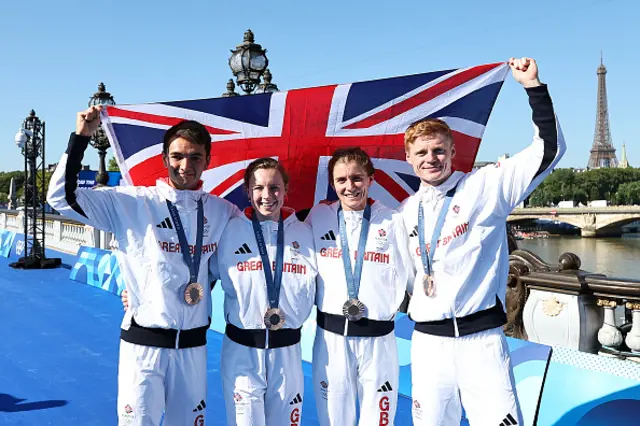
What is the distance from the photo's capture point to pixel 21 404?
5.14 m

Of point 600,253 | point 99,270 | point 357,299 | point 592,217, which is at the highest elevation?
point 357,299

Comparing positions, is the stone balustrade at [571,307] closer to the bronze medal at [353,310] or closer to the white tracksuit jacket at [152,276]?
the bronze medal at [353,310]

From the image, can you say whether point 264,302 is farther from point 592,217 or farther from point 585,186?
point 585,186

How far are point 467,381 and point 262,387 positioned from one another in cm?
117

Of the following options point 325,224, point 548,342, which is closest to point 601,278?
point 548,342

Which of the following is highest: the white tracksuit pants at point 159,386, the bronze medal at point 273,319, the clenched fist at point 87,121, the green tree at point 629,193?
the green tree at point 629,193

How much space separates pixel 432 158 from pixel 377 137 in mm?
1077

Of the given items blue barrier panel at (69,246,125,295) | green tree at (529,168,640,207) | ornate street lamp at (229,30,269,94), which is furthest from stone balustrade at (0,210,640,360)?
green tree at (529,168,640,207)

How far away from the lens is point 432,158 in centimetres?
301

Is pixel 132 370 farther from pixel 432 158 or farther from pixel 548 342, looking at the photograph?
pixel 548 342

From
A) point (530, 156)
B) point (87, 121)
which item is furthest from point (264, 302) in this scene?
point (530, 156)

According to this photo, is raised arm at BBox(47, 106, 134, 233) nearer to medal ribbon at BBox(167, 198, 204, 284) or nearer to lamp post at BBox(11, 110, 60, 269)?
medal ribbon at BBox(167, 198, 204, 284)

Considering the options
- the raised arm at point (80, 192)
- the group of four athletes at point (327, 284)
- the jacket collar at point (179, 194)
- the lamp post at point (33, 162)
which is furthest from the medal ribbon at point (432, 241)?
the lamp post at point (33, 162)

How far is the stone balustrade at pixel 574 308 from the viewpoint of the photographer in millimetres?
3971
